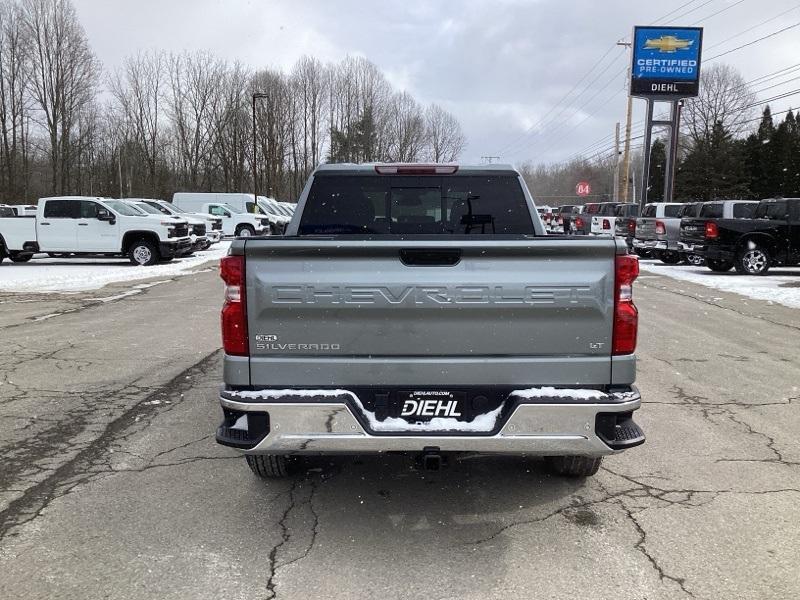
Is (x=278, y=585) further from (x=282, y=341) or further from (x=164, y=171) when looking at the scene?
(x=164, y=171)

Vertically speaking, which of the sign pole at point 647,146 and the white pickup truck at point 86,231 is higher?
the sign pole at point 647,146

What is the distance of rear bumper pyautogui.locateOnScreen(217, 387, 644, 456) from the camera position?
3061mm

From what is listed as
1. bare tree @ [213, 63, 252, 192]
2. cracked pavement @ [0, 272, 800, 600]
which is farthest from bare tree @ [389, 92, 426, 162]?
cracked pavement @ [0, 272, 800, 600]

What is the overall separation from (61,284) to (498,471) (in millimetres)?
14321

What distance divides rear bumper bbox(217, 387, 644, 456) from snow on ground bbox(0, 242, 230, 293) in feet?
42.8

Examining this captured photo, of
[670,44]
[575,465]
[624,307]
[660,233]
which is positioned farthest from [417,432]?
[670,44]

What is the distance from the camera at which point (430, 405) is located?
3154 mm

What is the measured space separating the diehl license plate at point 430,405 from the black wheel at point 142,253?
59.8 feet

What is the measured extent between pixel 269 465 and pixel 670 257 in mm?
20829

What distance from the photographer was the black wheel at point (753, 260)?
16.7 meters

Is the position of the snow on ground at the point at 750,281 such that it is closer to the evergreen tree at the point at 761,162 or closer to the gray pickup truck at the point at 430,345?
the gray pickup truck at the point at 430,345

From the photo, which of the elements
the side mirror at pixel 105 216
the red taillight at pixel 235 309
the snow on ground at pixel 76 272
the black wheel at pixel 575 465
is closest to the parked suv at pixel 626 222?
the snow on ground at pixel 76 272

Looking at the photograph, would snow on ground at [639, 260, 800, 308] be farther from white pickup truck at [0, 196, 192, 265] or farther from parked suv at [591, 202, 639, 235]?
white pickup truck at [0, 196, 192, 265]

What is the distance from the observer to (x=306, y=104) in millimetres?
62312
